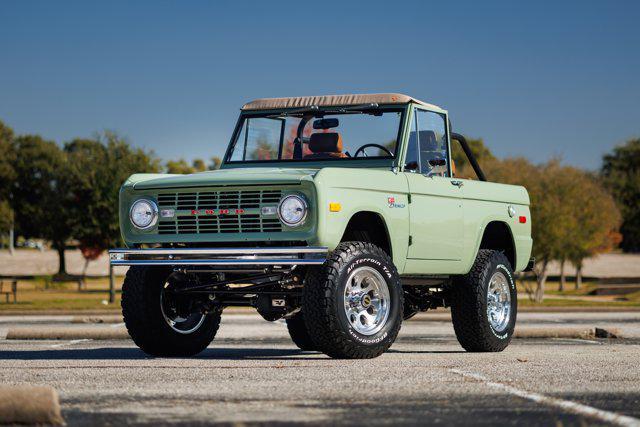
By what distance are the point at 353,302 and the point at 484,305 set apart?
2385 mm

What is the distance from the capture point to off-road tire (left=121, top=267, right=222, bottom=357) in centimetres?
1109

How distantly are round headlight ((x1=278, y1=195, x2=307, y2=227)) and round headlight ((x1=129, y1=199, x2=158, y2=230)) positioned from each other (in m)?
1.46

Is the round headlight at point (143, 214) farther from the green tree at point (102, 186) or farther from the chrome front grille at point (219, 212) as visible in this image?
the green tree at point (102, 186)

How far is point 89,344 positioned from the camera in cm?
1402

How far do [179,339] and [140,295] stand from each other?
0.68 m

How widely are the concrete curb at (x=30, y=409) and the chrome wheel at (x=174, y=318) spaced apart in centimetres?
518

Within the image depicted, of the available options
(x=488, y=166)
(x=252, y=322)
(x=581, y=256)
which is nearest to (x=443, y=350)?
(x=252, y=322)

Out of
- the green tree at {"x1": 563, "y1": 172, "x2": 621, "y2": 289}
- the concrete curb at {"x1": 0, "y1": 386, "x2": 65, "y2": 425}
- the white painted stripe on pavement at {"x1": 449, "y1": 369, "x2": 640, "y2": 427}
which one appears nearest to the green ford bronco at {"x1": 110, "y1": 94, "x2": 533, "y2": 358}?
the white painted stripe on pavement at {"x1": 449, "y1": 369, "x2": 640, "y2": 427}

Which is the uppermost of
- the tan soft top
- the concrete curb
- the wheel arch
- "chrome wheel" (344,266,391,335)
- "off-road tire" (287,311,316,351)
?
the tan soft top

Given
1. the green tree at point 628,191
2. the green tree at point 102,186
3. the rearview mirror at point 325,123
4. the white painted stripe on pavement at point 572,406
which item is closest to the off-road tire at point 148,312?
the rearview mirror at point 325,123

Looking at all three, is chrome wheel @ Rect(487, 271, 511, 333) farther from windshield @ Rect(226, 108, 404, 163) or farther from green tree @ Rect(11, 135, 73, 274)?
green tree @ Rect(11, 135, 73, 274)

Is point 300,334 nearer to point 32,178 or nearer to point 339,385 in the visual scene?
point 339,385

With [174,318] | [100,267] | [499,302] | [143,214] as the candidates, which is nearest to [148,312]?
[174,318]

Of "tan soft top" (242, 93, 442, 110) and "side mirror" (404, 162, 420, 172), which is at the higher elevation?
"tan soft top" (242, 93, 442, 110)
